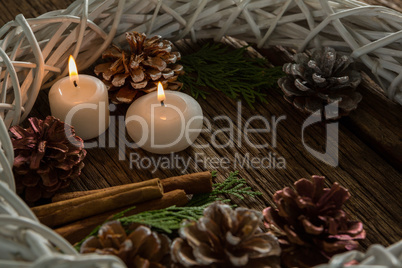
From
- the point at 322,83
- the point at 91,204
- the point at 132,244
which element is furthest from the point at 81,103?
the point at 322,83

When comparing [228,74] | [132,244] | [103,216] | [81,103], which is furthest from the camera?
[228,74]

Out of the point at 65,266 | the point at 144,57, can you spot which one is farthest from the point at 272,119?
the point at 65,266

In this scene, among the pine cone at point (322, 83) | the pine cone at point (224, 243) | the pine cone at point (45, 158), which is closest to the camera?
the pine cone at point (224, 243)

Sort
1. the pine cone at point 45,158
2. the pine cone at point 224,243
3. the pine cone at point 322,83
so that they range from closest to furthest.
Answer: the pine cone at point 224,243 → the pine cone at point 45,158 → the pine cone at point 322,83

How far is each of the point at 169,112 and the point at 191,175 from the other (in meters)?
0.11

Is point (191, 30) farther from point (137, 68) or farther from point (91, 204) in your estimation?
point (91, 204)

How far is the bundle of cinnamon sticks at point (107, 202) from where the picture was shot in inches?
26.4

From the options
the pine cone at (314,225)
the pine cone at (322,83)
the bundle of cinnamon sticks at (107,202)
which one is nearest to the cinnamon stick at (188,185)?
the bundle of cinnamon sticks at (107,202)

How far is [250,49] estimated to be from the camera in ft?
3.24

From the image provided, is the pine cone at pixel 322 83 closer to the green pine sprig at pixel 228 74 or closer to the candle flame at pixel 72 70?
the green pine sprig at pixel 228 74

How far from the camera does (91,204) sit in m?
0.69

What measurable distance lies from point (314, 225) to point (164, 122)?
29 cm

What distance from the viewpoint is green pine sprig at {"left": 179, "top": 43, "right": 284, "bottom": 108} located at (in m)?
0.90

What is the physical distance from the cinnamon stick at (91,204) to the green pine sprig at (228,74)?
0.84 feet
